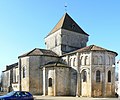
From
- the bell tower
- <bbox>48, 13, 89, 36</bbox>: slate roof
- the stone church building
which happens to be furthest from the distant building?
<bbox>48, 13, 89, 36</bbox>: slate roof

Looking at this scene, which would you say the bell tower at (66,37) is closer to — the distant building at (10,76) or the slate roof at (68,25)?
the slate roof at (68,25)

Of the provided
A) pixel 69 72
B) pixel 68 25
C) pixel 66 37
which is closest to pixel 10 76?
pixel 66 37

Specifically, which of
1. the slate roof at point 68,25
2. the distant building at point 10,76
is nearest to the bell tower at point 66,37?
the slate roof at point 68,25

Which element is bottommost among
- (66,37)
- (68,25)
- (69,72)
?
(69,72)

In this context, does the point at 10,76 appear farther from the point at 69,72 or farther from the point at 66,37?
the point at 69,72

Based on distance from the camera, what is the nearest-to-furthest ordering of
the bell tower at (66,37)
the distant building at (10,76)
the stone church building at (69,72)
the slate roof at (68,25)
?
the stone church building at (69,72) < the bell tower at (66,37) < the slate roof at (68,25) < the distant building at (10,76)

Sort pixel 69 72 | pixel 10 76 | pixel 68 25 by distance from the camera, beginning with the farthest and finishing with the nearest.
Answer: pixel 10 76
pixel 68 25
pixel 69 72

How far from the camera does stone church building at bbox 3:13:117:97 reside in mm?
34875

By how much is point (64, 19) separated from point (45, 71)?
14.2 metres

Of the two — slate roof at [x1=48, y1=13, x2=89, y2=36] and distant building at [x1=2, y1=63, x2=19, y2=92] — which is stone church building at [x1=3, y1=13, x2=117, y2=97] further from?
distant building at [x1=2, y1=63, x2=19, y2=92]

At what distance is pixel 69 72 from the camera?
37719mm

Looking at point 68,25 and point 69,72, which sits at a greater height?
point 68,25

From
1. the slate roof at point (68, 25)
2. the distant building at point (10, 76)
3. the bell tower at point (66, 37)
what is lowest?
the distant building at point (10, 76)

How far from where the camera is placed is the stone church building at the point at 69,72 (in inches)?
1373
